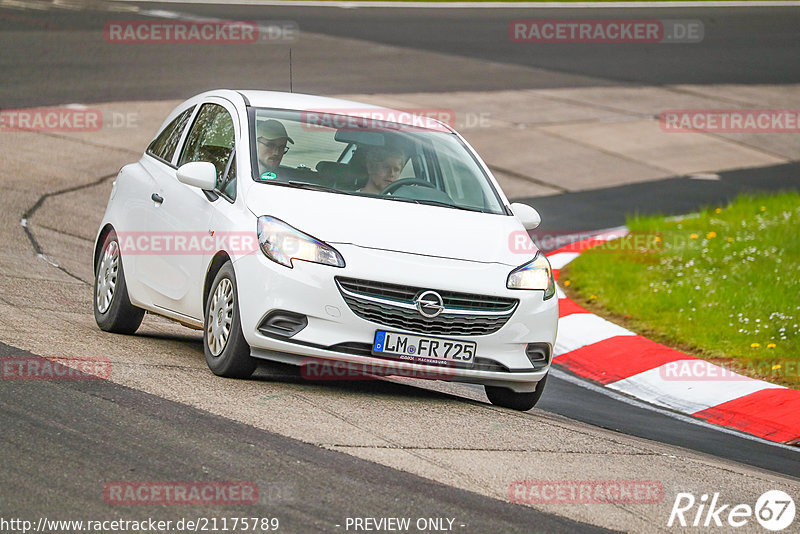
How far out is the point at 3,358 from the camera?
696cm

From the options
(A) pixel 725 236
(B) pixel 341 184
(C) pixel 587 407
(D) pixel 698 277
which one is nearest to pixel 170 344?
(B) pixel 341 184

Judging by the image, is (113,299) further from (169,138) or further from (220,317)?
(220,317)

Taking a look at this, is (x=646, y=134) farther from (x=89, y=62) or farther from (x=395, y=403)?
(x=395, y=403)

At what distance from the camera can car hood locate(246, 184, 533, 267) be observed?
7117 millimetres

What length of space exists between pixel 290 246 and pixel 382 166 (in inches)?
50.4

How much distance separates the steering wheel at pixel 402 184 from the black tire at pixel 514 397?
1.34 meters

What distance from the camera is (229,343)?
7180mm

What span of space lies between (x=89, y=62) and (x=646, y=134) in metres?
9.64

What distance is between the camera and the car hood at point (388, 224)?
23.4ft

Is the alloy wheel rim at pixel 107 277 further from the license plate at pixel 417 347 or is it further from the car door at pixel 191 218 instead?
the license plate at pixel 417 347

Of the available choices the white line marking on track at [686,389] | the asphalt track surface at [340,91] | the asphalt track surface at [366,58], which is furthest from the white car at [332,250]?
the asphalt track surface at [366,58]

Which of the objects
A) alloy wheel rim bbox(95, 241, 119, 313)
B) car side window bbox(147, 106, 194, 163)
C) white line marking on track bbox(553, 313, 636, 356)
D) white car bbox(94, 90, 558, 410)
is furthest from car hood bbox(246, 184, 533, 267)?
white line marking on track bbox(553, 313, 636, 356)

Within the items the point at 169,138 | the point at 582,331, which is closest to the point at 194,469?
the point at 169,138

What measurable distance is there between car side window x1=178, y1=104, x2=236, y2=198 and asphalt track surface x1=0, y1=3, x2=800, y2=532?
5.84ft
